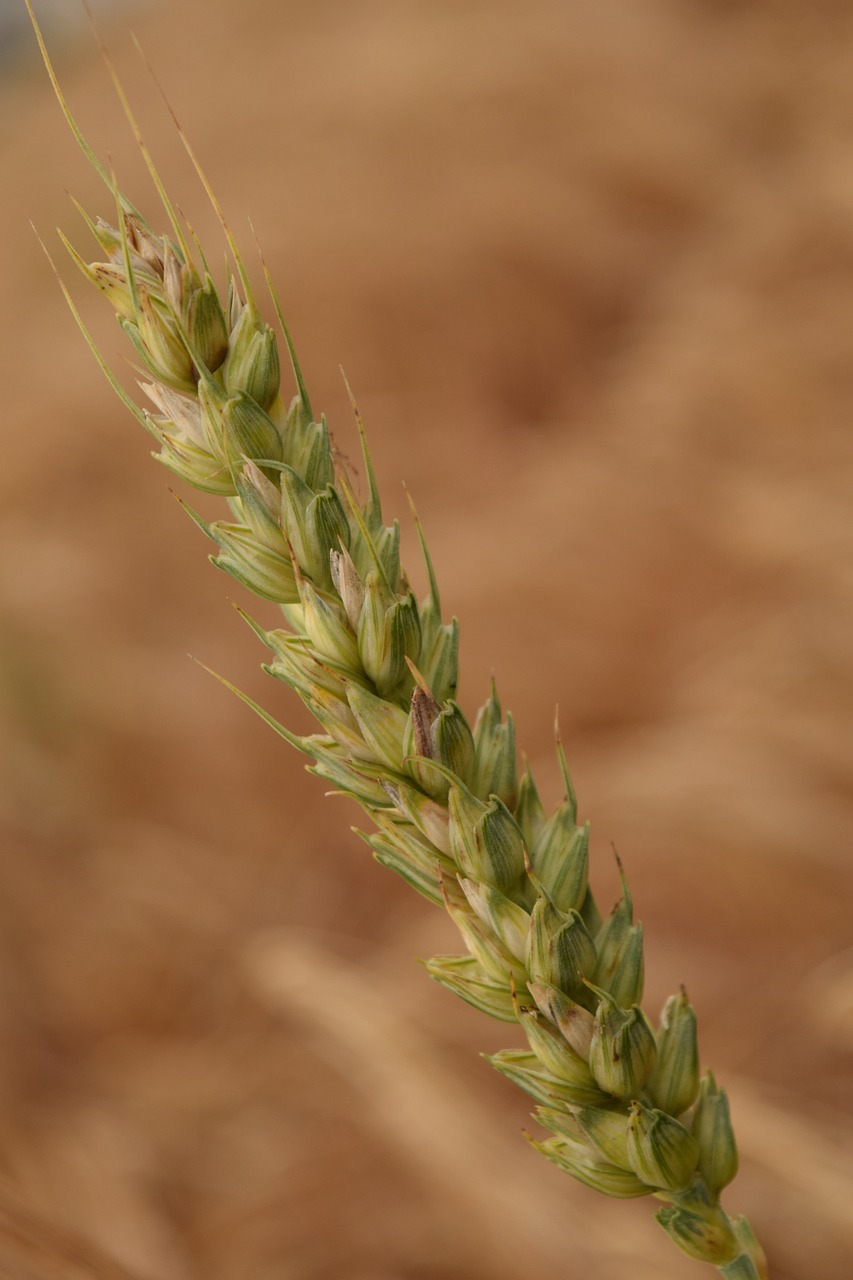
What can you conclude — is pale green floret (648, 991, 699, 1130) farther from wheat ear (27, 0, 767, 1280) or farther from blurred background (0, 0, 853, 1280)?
blurred background (0, 0, 853, 1280)

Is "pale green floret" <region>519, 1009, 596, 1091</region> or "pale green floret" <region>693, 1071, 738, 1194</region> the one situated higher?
"pale green floret" <region>693, 1071, 738, 1194</region>

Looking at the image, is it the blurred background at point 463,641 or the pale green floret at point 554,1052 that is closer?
the pale green floret at point 554,1052

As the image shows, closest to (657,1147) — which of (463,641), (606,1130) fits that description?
(606,1130)

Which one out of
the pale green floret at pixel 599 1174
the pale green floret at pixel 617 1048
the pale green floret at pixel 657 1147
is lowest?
the pale green floret at pixel 599 1174

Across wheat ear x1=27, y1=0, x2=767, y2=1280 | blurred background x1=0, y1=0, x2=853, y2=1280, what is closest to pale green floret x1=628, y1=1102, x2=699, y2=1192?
wheat ear x1=27, y1=0, x2=767, y2=1280

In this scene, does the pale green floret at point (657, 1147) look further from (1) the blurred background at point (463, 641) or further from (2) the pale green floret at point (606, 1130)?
(1) the blurred background at point (463, 641)

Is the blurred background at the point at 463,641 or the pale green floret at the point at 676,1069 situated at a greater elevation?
the blurred background at the point at 463,641

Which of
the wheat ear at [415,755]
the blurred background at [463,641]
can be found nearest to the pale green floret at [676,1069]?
the wheat ear at [415,755]
